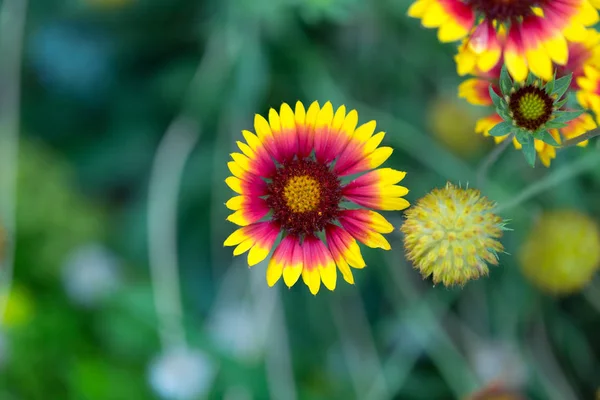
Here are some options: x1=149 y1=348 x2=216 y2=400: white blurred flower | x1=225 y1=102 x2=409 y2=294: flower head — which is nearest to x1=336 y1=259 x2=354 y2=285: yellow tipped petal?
x1=225 y1=102 x2=409 y2=294: flower head

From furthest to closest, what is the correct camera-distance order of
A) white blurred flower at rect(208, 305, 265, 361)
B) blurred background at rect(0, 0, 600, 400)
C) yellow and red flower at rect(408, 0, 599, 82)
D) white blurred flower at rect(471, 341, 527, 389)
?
1. white blurred flower at rect(208, 305, 265, 361)
2. blurred background at rect(0, 0, 600, 400)
3. white blurred flower at rect(471, 341, 527, 389)
4. yellow and red flower at rect(408, 0, 599, 82)

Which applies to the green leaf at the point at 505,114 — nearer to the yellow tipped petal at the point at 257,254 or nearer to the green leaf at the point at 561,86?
the green leaf at the point at 561,86

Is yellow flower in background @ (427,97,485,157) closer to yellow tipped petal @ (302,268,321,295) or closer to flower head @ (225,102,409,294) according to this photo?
flower head @ (225,102,409,294)

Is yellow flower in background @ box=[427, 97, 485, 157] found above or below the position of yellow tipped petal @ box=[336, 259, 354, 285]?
above

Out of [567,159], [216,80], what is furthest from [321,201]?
[216,80]

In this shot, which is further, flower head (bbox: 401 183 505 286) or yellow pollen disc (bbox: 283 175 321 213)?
yellow pollen disc (bbox: 283 175 321 213)

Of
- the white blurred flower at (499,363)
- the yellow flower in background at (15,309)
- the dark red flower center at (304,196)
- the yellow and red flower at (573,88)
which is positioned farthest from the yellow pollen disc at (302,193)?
the yellow flower in background at (15,309)

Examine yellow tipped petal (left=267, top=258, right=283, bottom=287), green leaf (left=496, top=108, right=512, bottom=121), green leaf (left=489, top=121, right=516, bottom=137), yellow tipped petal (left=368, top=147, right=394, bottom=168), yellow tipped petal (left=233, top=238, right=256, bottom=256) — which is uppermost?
green leaf (left=496, top=108, right=512, bottom=121)
